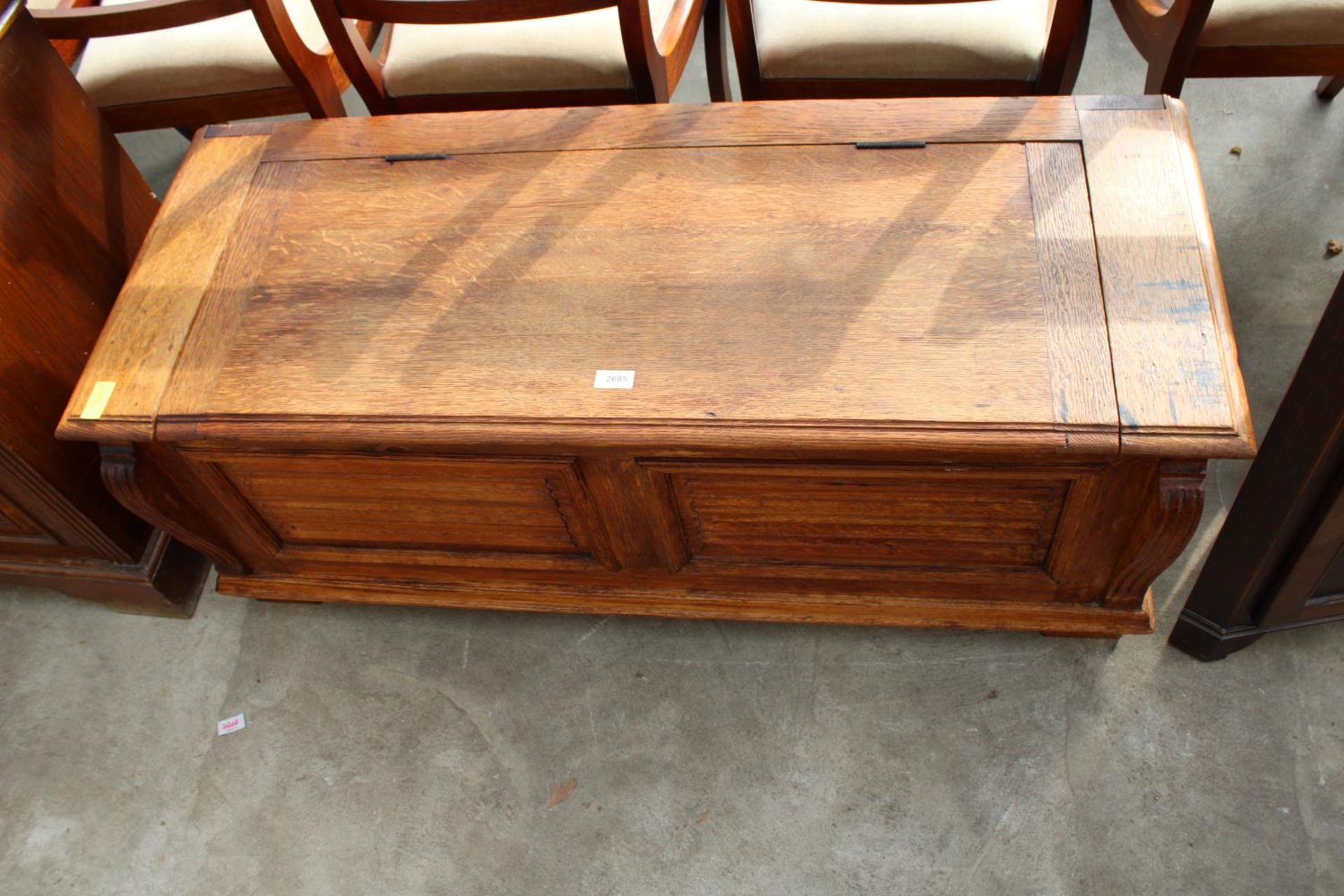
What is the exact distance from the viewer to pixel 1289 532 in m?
1.32

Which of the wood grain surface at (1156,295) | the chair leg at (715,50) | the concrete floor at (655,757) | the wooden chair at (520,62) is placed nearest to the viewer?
the wood grain surface at (1156,295)

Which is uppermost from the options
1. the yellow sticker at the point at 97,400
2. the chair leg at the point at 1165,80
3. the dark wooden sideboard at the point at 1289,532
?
the yellow sticker at the point at 97,400

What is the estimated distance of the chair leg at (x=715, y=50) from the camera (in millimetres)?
1956

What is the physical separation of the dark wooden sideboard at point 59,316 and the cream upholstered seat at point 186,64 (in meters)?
0.18

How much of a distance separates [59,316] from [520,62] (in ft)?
2.73

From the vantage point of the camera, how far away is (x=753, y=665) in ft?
5.32

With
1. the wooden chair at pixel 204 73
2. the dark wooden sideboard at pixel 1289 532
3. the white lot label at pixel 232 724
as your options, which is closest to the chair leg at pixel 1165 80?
the dark wooden sideboard at pixel 1289 532

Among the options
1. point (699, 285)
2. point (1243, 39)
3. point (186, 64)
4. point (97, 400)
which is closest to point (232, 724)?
point (97, 400)

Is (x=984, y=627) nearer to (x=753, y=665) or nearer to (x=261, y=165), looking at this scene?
(x=753, y=665)

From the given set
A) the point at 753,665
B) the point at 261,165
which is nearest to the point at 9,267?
the point at 261,165

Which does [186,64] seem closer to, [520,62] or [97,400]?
[520,62]

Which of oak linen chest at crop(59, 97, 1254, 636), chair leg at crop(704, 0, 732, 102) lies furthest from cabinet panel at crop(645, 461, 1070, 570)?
chair leg at crop(704, 0, 732, 102)

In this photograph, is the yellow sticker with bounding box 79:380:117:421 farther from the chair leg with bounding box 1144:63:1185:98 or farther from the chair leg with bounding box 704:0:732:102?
the chair leg with bounding box 1144:63:1185:98

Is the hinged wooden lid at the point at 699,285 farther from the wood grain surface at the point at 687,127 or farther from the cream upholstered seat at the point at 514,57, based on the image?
the cream upholstered seat at the point at 514,57
